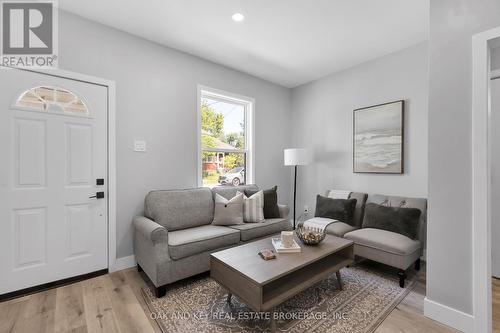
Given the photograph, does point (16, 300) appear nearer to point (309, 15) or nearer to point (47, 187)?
point (47, 187)

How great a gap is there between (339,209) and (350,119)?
1.44m

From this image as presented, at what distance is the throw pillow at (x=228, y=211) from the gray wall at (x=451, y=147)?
191 centimetres

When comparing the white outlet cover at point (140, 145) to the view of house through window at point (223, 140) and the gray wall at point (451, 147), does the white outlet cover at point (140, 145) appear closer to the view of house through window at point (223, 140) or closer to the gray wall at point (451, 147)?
the view of house through window at point (223, 140)

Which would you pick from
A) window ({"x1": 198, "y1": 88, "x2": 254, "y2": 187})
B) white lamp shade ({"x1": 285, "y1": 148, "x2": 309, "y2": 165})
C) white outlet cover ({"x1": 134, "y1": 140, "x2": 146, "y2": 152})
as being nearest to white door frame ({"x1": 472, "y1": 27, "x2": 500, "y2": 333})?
white lamp shade ({"x1": 285, "y1": 148, "x2": 309, "y2": 165})

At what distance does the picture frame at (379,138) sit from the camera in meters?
2.96

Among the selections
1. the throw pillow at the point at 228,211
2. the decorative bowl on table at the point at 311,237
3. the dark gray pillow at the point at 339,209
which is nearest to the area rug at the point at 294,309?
the decorative bowl on table at the point at 311,237

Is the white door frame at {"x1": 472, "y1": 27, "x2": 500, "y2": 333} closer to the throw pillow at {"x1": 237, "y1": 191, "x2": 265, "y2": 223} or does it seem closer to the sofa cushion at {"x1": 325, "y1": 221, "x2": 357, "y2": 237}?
the sofa cushion at {"x1": 325, "y1": 221, "x2": 357, "y2": 237}

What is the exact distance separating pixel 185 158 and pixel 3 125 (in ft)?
5.64

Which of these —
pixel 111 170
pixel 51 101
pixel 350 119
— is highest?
pixel 350 119

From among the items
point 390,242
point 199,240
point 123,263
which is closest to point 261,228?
point 199,240

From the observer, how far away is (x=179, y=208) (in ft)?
8.81

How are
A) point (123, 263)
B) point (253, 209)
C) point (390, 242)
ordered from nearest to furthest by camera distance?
point (390, 242), point (123, 263), point (253, 209)

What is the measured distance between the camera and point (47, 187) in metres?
2.17

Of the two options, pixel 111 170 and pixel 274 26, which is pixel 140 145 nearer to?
pixel 111 170
